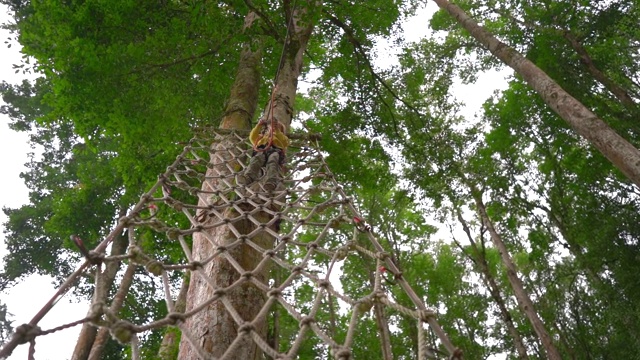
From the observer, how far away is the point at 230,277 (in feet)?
6.46

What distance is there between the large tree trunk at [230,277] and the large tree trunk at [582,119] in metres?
2.23

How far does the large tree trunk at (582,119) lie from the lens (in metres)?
2.87

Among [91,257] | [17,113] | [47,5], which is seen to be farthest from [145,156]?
[17,113]

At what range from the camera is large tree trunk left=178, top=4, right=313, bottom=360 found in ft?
5.21

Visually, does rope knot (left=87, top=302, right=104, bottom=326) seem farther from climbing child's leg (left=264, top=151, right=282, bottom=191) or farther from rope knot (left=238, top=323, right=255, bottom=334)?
climbing child's leg (left=264, top=151, right=282, bottom=191)

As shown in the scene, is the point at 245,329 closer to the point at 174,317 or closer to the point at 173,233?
the point at 174,317

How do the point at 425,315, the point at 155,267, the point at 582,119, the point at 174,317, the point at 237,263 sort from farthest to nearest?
the point at 582,119, the point at 237,263, the point at 155,267, the point at 174,317, the point at 425,315

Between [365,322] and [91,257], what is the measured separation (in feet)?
30.3

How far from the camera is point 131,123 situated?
13.6 feet

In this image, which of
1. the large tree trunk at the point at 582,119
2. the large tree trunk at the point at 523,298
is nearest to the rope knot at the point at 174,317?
the large tree trunk at the point at 582,119

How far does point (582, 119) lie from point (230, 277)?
2883 millimetres

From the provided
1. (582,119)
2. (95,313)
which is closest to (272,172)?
(95,313)

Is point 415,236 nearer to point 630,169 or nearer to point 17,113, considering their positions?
point 630,169

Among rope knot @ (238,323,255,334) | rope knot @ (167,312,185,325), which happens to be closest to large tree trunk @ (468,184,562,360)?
rope knot @ (238,323,255,334)
